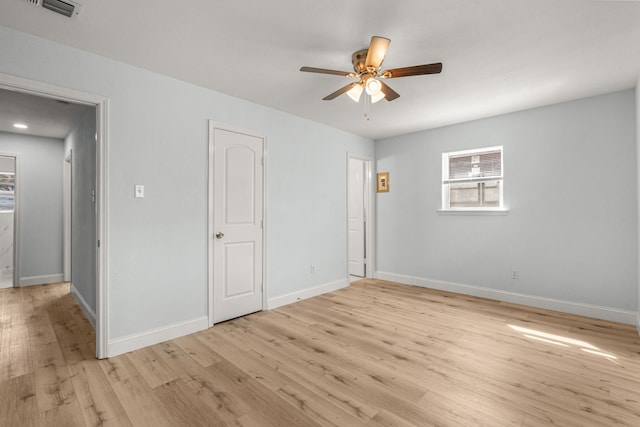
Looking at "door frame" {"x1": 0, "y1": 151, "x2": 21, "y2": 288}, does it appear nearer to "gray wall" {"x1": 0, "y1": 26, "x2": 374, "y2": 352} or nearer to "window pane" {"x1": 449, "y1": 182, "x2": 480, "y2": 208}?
"gray wall" {"x1": 0, "y1": 26, "x2": 374, "y2": 352}

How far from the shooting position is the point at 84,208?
12.5ft

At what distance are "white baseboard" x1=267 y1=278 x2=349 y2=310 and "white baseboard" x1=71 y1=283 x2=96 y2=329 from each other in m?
1.92

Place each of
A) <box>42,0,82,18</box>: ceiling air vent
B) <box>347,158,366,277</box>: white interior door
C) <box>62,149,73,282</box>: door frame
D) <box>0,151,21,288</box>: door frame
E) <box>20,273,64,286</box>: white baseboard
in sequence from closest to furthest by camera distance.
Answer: <box>42,0,82,18</box>: ceiling air vent, <box>0,151,21,288</box>: door frame, <box>20,273,64,286</box>: white baseboard, <box>62,149,73,282</box>: door frame, <box>347,158,366,277</box>: white interior door

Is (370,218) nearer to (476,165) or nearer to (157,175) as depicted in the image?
(476,165)

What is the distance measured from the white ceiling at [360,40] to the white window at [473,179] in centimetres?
111

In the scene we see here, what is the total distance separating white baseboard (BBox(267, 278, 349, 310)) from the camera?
3.91 m

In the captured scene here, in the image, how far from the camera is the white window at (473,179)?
169 inches

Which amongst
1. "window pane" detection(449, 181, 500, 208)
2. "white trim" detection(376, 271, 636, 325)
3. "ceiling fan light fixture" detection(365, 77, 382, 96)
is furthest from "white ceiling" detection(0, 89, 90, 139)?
"white trim" detection(376, 271, 636, 325)

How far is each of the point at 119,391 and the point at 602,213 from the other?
5.02 m

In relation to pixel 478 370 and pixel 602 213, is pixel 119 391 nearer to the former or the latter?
pixel 478 370

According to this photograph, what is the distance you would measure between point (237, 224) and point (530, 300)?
12.8 ft

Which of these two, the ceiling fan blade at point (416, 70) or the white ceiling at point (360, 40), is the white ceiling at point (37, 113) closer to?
the white ceiling at point (360, 40)

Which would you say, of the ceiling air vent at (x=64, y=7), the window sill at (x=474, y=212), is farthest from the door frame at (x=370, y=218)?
the ceiling air vent at (x=64, y=7)

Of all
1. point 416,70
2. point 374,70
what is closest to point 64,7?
point 374,70
